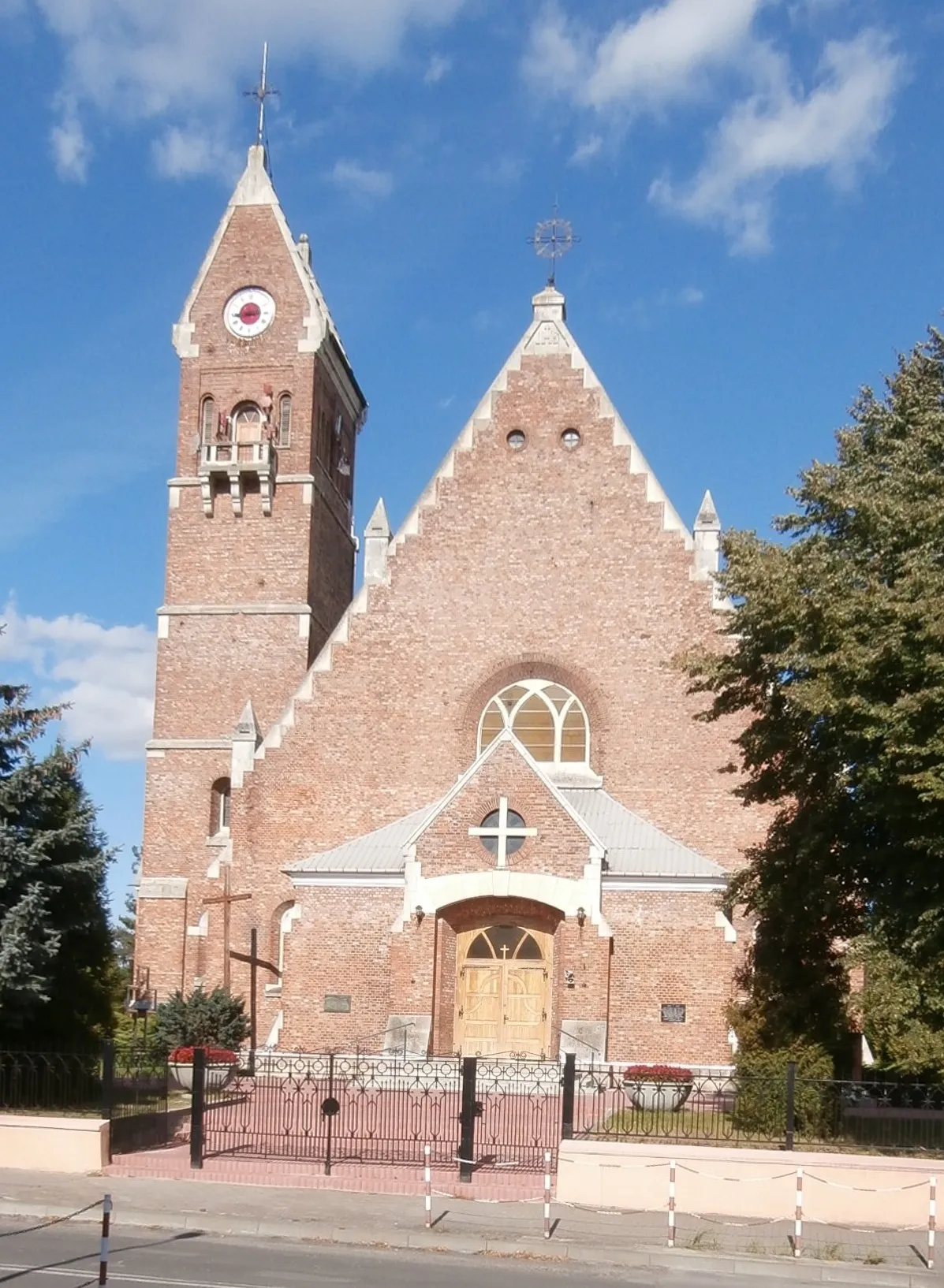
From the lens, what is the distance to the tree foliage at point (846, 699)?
18844 mm

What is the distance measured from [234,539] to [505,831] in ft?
39.3

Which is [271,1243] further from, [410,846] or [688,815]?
[688,815]

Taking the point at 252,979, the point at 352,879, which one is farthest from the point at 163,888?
the point at 352,879

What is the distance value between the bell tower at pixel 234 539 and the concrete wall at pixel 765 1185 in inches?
677

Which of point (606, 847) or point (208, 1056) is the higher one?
point (606, 847)

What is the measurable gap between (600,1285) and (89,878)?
1146cm

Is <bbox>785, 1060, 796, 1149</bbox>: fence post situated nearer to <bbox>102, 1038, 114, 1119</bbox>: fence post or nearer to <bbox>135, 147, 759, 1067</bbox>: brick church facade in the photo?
<bbox>102, 1038, 114, 1119</bbox>: fence post

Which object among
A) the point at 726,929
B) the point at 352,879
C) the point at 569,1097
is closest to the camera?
the point at 569,1097

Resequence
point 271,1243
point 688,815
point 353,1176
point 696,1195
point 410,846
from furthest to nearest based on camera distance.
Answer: point 688,815, point 410,846, point 353,1176, point 696,1195, point 271,1243

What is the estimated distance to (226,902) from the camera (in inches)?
1244

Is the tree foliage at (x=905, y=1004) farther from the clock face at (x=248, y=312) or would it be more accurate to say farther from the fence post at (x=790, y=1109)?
the clock face at (x=248, y=312)

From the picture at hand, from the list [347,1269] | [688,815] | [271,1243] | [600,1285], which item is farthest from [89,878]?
[688,815]

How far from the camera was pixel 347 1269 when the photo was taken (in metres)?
13.1

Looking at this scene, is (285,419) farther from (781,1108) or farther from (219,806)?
(781,1108)
